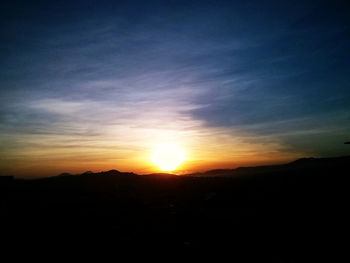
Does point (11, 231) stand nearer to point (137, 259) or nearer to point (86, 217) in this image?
point (86, 217)

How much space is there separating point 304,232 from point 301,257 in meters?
3.21

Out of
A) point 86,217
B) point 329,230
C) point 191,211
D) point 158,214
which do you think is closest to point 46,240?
point 86,217

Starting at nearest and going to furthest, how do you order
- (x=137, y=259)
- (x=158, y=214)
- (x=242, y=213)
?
(x=137, y=259), (x=242, y=213), (x=158, y=214)

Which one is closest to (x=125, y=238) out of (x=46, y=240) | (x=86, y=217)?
(x=46, y=240)

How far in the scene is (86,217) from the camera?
18.1m

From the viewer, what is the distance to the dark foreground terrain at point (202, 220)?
38.1ft

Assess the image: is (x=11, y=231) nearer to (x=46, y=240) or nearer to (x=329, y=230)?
(x=46, y=240)

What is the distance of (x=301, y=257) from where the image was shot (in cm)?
990

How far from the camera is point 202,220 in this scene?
1633 cm

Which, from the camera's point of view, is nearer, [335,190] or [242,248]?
[242,248]

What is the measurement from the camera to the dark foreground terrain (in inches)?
457

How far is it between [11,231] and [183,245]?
40.4 feet

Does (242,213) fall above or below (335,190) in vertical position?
below

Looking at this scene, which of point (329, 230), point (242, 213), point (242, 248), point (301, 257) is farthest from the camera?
point (242, 213)
